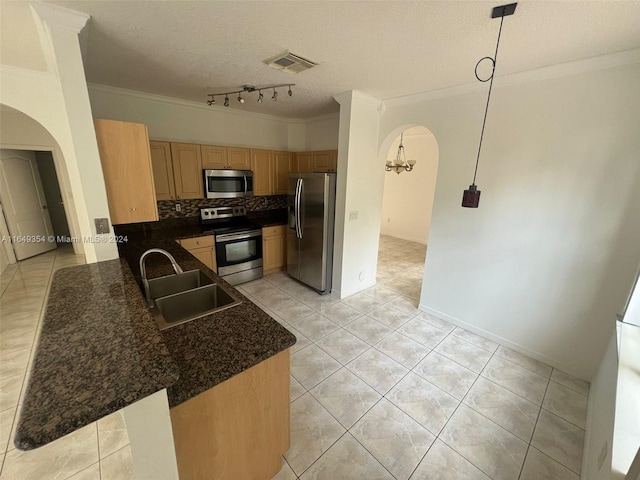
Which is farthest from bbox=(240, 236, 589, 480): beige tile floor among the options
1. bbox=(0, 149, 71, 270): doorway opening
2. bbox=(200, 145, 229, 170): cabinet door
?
bbox=(0, 149, 71, 270): doorway opening

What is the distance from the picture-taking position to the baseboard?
240 cm

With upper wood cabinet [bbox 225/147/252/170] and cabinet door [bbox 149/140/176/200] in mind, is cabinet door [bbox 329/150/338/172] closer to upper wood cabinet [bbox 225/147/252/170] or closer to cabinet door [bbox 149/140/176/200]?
upper wood cabinet [bbox 225/147/252/170]

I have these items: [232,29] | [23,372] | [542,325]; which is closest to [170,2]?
[232,29]

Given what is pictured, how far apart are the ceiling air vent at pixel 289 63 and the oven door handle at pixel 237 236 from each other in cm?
218

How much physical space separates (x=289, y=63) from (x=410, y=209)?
17.3ft

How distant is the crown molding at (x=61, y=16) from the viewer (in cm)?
143

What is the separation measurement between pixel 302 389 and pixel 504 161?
275 cm

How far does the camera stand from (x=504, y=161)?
2463mm

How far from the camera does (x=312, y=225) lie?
3633mm

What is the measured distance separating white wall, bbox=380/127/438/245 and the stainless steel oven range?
386cm

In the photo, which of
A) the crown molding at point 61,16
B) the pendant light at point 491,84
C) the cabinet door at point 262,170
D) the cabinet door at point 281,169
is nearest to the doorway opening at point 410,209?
the cabinet door at point 281,169

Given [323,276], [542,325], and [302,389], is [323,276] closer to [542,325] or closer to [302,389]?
[302,389]

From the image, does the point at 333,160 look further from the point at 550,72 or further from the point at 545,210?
the point at 545,210

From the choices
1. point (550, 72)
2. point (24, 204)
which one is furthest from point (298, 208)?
point (24, 204)
